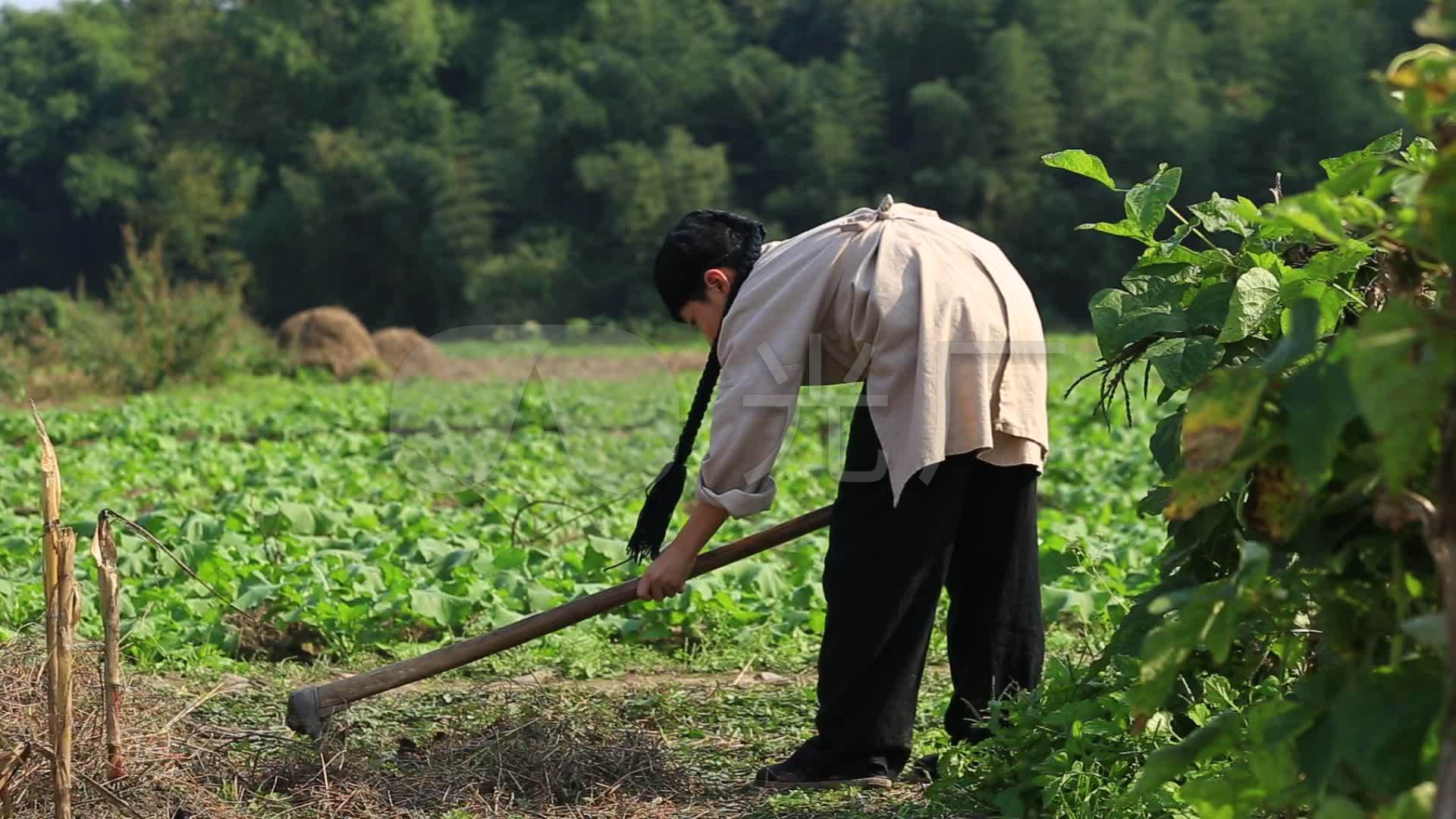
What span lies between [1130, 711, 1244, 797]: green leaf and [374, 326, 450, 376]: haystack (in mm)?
15610

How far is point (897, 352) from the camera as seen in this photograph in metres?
3.22

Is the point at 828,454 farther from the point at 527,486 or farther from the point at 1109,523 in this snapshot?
the point at 1109,523

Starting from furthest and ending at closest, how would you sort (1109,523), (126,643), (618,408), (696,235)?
(618,408) → (1109,523) → (126,643) → (696,235)

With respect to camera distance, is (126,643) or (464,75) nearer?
(126,643)

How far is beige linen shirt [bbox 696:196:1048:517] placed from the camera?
319 centimetres

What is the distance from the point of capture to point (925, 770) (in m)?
3.44

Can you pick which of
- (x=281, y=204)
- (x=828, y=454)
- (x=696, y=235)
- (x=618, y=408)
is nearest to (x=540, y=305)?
(x=281, y=204)

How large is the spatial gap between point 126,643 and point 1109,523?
4.01m

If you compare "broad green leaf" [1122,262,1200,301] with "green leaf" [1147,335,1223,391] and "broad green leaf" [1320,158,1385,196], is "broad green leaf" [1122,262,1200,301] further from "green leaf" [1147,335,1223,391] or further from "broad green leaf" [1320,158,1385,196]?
"broad green leaf" [1320,158,1385,196]

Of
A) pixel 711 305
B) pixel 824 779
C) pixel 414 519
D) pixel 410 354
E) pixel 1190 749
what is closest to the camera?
pixel 1190 749

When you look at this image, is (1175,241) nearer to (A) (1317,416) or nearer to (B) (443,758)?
(A) (1317,416)

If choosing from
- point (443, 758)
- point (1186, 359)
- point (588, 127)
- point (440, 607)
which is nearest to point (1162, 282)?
point (1186, 359)

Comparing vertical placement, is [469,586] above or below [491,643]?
below

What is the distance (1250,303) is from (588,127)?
3855 centimetres
